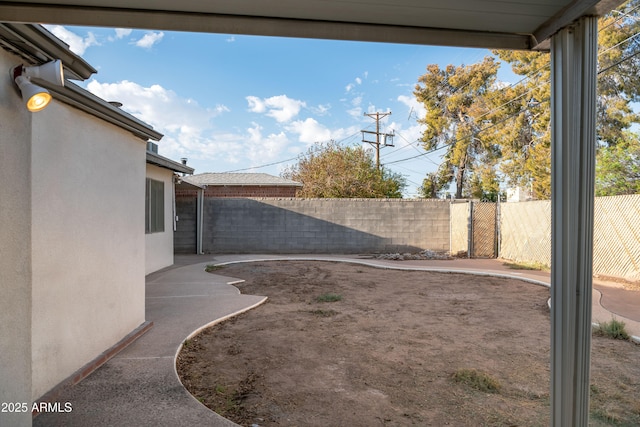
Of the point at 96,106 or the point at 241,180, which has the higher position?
the point at 241,180

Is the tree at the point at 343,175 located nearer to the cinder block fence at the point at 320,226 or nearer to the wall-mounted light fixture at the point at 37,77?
the cinder block fence at the point at 320,226

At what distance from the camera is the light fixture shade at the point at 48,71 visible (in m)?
2.36

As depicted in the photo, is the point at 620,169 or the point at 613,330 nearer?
the point at 613,330

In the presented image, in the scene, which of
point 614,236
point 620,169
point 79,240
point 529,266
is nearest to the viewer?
point 79,240

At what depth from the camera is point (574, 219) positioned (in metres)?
2.04

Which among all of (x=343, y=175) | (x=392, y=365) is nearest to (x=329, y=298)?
(x=392, y=365)

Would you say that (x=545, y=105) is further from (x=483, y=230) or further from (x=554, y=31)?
(x=554, y=31)

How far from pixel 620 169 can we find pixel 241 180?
16.4 metres

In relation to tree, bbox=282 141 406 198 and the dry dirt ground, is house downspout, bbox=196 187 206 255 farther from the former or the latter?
tree, bbox=282 141 406 198

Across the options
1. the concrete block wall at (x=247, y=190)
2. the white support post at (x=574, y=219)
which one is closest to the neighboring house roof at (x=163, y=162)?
the white support post at (x=574, y=219)

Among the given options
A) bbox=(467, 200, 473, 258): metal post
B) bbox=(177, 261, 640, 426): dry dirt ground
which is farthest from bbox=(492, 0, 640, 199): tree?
bbox=(177, 261, 640, 426): dry dirt ground

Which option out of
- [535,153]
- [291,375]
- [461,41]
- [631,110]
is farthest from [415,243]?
[461,41]

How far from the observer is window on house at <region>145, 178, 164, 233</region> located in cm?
898

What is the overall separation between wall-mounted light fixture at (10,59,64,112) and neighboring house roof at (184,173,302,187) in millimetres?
17341
